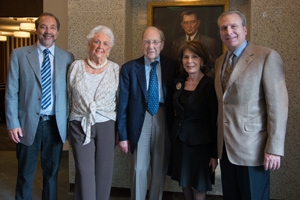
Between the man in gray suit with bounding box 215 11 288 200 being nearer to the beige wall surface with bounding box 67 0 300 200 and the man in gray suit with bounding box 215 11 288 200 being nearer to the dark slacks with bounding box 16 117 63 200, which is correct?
the beige wall surface with bounding box 67 0 300 200

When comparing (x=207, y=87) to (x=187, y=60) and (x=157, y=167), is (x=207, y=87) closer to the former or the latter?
(x=187, y=60)

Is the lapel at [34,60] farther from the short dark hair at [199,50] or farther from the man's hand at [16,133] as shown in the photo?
the short dark hair at [199,50]

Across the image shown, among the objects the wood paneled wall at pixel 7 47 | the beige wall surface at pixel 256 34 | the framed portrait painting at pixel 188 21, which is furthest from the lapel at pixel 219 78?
the wood paneled wall at pixel 7 47

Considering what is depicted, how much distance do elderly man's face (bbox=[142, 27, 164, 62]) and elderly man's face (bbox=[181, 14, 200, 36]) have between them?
0.92 meters

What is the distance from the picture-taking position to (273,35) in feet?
10.5

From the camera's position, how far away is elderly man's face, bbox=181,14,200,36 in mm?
3514

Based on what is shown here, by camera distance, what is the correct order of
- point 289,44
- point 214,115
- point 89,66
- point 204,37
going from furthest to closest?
point 204,37 → point 289,44 → point 89,66 → point 214,115

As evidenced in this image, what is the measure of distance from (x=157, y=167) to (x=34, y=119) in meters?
1.10

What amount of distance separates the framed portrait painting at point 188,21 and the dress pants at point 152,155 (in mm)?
1113

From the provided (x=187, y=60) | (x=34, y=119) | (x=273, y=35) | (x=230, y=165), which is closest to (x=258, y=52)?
(x=187, y=60)

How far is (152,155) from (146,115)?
36 centimetres

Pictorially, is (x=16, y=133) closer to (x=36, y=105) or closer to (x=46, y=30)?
(x=36, y=105)

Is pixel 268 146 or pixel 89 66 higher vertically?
pixel 89 66

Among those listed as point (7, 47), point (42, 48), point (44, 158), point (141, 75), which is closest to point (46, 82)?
point (42, 48)
